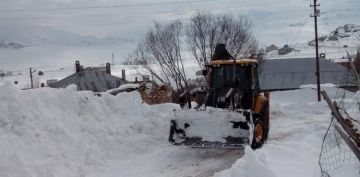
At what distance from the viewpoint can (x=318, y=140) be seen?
11039 millimetres

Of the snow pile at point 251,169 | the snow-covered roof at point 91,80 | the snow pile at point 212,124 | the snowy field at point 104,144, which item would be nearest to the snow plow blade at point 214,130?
the snow pile at point 212,124

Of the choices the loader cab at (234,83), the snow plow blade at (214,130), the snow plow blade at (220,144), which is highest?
the loader cab at (234,83)

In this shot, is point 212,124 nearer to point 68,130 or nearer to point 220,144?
point 220,144

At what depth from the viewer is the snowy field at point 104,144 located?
9633 millimetres

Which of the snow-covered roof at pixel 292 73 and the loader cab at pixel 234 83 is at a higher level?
the loader cab at pixel 234 83

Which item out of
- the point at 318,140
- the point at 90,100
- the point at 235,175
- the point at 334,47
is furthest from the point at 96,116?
the point at 334,47

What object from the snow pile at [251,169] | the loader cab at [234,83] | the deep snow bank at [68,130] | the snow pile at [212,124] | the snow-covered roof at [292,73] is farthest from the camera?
the snow-covered roof at [292,73]

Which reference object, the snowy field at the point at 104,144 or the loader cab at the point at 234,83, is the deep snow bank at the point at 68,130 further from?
the loader cab at the point at 234,83

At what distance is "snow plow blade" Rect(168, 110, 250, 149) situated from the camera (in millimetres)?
11750

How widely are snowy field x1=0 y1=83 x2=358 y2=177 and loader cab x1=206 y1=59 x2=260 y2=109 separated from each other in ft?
4.43

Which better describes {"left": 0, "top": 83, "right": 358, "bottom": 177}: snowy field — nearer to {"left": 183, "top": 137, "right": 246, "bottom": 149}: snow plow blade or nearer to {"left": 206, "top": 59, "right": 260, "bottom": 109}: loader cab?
{"left": 183, "top": 137, "right": 246, "bottom": 149}: snow plow blade

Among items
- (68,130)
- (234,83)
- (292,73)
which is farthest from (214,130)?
(292,73)

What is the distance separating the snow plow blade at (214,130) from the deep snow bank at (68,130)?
1.54 m

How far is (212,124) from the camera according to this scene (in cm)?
1198
